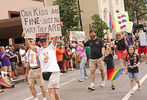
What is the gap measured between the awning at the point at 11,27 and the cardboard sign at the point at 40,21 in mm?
9419

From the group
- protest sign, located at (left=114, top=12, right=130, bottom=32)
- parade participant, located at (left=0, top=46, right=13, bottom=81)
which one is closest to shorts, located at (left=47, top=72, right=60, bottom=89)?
protest sign, located at (left=114, top=12, right=130, bottom=32)

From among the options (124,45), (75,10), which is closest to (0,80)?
(124,45)

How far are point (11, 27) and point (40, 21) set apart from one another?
10.7 meters

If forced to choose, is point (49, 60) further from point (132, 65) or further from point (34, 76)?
point (132, 65)

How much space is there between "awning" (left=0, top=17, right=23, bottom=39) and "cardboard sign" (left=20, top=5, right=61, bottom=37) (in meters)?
9.42

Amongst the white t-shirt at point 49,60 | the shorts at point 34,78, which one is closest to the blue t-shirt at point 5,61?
the shorts at point 34,78

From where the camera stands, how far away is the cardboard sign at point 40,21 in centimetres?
651

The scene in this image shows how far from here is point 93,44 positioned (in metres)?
8.26

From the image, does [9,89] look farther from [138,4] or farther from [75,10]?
[138,4]

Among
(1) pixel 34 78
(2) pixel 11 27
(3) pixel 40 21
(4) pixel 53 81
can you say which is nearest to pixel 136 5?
(2) pixel 11 27

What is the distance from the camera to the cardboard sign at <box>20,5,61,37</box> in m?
6.51

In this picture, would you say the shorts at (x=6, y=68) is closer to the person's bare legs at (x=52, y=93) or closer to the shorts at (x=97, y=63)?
the shorts at (x=97, y=63)

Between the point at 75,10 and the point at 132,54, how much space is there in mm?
16488

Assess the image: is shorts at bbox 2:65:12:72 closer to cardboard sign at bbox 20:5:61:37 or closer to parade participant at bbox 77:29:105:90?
parade participant at bbox 77:29:105:90
